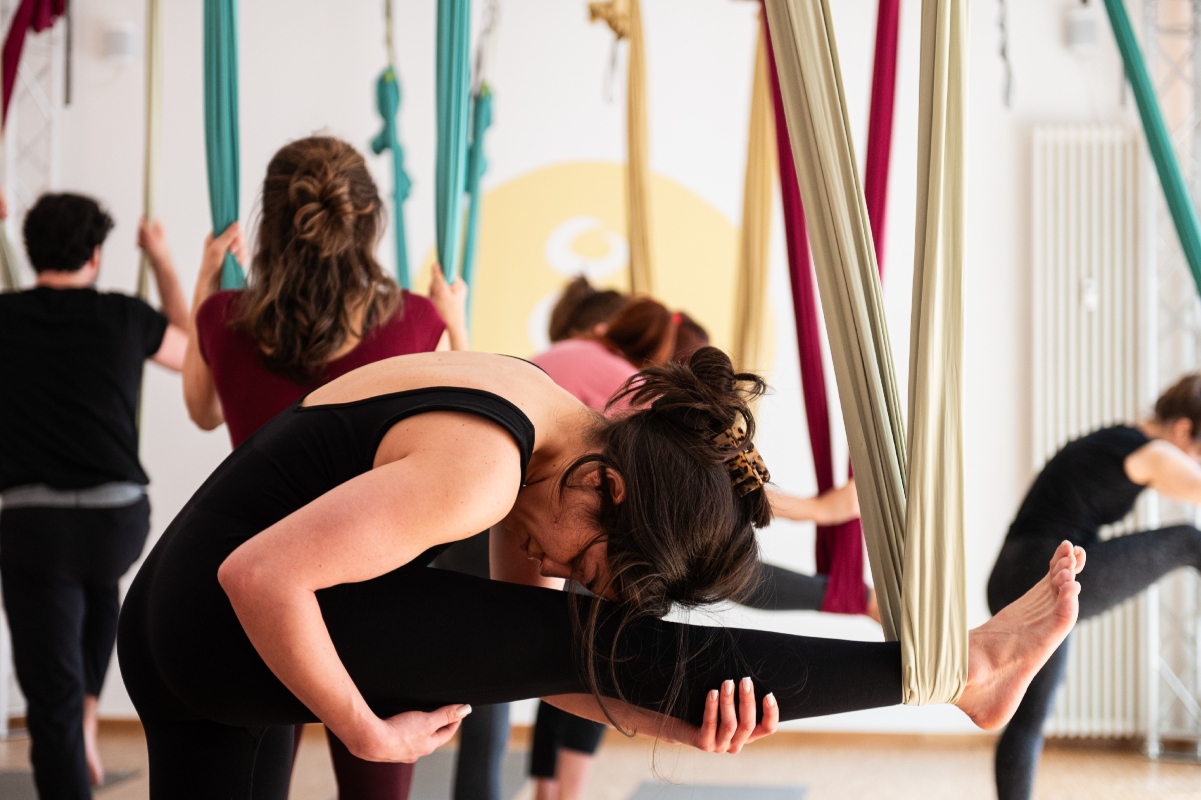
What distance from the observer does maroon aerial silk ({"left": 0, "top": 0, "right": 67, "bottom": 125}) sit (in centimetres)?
262

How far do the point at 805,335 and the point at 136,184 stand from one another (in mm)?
3191

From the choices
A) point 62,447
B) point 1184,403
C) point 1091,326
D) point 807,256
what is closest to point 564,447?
point 807,256

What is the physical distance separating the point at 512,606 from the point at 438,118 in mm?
1127

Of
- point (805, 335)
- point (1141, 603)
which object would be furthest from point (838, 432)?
point (805, 335)

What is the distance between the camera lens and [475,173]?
7.38 ft

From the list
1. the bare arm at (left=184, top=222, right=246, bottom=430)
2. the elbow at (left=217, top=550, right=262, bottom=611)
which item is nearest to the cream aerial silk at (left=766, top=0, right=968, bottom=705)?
the elbow at (left=217, top=550, right=262, bottom=611)

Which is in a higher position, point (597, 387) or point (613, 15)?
point (613, 15)

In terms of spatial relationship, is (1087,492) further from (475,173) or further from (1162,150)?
(475,173)

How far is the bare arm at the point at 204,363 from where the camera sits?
170 centimetres

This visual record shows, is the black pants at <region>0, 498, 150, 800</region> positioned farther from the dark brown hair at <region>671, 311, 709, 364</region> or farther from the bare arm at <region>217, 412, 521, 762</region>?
the bare arm at <region>217, 412, 521, 762</region>

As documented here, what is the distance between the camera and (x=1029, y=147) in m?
3.91

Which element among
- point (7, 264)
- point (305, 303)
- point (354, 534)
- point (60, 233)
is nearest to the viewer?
point (354, 534)

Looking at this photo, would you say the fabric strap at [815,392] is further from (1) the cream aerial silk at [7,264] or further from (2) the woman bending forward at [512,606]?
(1) the cream aerial silk at [7,264]

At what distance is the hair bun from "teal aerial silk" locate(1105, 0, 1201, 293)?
1276mm
